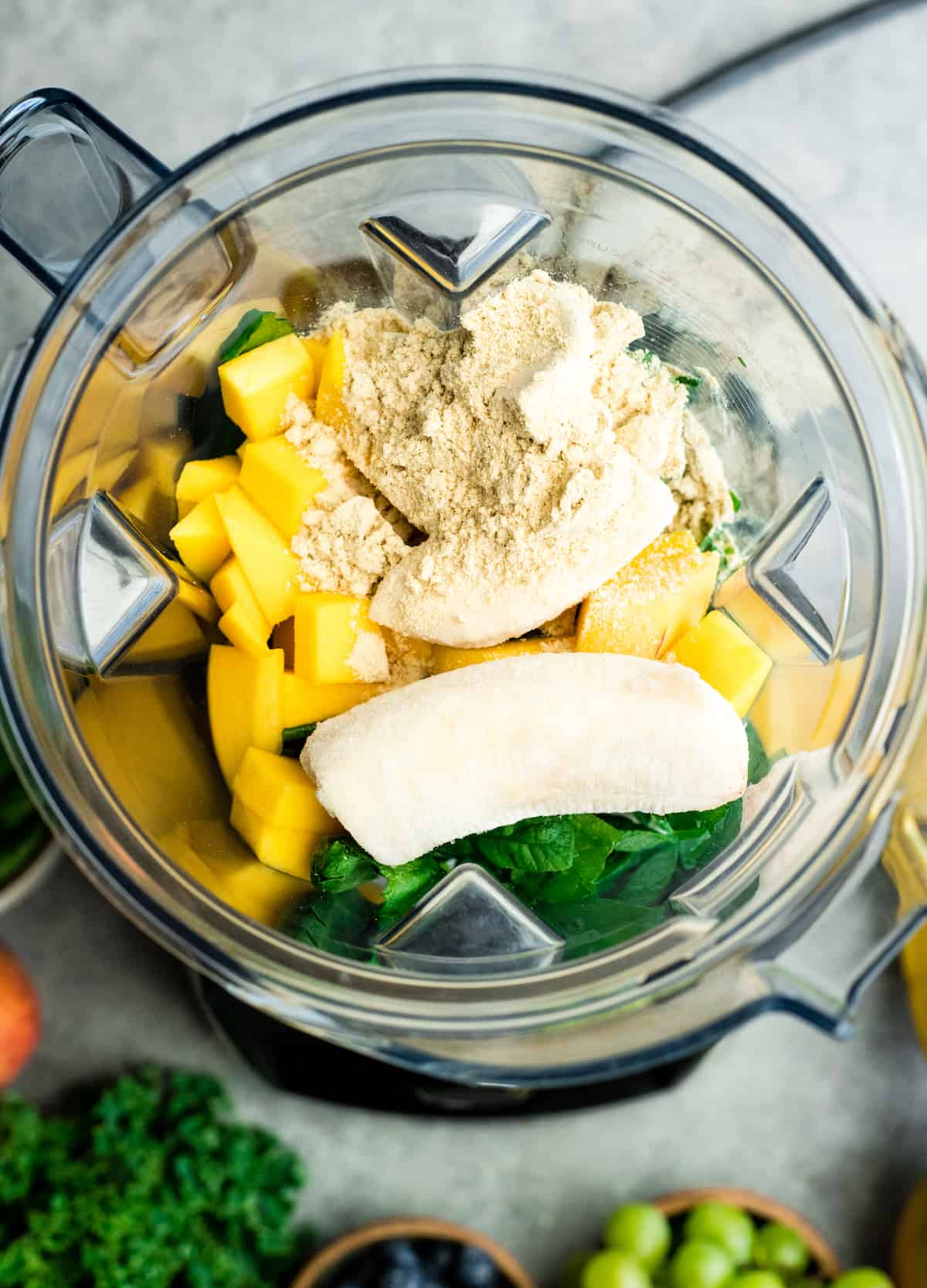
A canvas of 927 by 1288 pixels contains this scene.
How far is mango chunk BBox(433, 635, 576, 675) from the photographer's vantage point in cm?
58

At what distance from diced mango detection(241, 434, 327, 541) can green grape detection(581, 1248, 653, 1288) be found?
66 centimetres

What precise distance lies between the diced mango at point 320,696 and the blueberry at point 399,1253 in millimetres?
564

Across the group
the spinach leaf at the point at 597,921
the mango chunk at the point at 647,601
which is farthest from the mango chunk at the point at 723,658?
the spinach leaf at the point at 597,921

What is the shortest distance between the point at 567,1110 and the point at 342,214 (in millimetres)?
719

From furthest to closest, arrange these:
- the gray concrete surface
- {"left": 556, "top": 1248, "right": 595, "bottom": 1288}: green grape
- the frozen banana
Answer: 1. {"left": 556, "top": 1248, "right": 595, "bottom": 1288}: green grape
2. the gray concrete surface
3. the frozen banana

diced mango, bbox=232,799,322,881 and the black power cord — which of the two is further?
the black power cord

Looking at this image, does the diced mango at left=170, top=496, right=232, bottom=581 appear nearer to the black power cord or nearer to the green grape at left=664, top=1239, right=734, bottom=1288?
the black power cord

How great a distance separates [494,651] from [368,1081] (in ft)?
1.61

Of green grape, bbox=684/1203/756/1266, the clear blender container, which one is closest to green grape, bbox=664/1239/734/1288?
green grape, bbox=684/1203/756/1266

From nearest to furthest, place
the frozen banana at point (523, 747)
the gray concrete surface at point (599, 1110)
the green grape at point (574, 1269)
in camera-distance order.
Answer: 1. the frozen banana at point (523, 747)
2. the gray concrete surface at point (599, 1110)
3. the green grape at point (574, 1269)

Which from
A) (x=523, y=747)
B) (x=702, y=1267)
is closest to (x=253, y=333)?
(x=523, y=747)

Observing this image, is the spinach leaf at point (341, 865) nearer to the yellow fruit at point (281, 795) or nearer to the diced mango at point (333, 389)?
the yellow fruit at point (281, 795)

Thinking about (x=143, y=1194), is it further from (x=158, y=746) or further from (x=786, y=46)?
(x=786, y=46)

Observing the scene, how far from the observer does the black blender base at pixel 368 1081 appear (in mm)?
904
